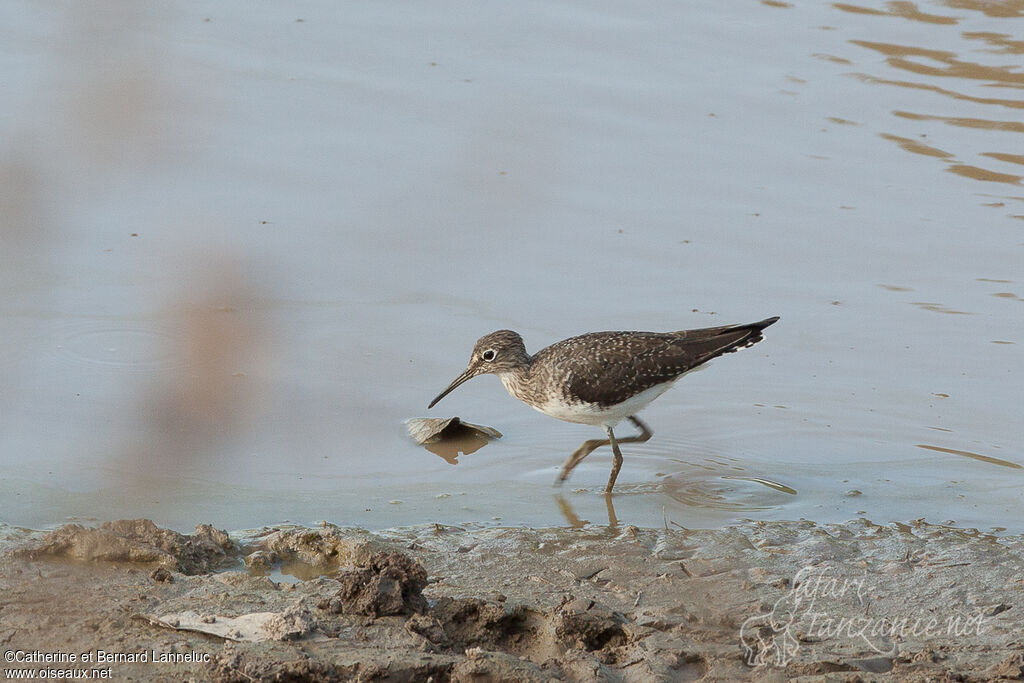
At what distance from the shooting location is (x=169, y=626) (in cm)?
459

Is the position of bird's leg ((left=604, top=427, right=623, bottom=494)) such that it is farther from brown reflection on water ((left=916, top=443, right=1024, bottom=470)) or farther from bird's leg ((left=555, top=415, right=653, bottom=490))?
brown reflection on water ((left=916, top=443, right=1024, bottom=470))

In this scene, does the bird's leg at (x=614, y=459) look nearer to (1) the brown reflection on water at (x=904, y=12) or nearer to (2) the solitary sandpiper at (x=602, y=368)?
(2) the solitary sandpiper at (x=602, y=368)

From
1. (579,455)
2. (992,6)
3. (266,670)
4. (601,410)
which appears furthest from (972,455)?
(992,6)

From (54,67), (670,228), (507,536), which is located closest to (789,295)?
(670,228)

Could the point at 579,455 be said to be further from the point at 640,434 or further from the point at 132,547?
the point at 132,547

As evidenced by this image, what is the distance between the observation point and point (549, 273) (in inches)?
372

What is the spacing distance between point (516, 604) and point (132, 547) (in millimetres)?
1603

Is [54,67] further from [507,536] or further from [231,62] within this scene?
[231,62]

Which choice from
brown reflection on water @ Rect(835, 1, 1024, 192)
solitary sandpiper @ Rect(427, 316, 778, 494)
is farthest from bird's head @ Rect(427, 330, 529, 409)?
brown reflection on water @ Rect(835, 1, 1024, 192)

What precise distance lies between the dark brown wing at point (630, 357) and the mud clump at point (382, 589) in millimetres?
2452

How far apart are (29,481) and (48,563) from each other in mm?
1345

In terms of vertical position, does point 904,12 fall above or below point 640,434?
above

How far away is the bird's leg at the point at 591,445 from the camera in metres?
7.05

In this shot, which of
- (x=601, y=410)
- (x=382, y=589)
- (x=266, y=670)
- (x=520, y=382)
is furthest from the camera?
(x=520, y=382)
